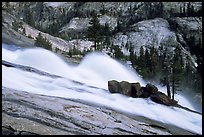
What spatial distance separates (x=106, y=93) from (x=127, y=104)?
3.39m

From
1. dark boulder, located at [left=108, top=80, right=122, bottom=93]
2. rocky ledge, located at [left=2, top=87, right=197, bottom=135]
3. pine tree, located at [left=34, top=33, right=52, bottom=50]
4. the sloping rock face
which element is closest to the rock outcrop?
dark boulder, located at [left=108, top=80, right=122, bottom=93]

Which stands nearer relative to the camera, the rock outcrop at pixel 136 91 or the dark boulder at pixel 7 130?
the dark boulder at pixel 7 130

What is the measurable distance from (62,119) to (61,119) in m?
0.06

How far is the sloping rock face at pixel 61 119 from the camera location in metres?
18.7

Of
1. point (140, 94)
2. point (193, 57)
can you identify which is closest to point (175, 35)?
point (193, 57)

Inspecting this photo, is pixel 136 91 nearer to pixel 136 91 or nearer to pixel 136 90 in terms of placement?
pixel 136 91

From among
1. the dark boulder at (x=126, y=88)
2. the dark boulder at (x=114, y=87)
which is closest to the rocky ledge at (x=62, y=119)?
the dark boulder at (x=114, y=87)

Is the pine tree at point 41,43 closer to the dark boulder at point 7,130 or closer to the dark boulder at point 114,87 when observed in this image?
the dark boulder at point 114,87

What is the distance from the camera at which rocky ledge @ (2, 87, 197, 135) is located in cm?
1875

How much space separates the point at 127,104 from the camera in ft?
104

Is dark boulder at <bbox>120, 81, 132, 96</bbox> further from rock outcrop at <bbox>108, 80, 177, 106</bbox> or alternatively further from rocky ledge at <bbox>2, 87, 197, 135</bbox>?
rocky ledge at <bbox>2, 87, 197, 135</bbox>

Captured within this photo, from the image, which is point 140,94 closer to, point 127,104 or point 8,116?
point 127,104

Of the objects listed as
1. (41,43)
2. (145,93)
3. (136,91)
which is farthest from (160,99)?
(41,43)

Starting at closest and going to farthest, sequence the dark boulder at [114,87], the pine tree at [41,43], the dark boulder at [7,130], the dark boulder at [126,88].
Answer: the dark boulder at [7,130]
the dark boulder at [114,87]
the dark boulder at [126,88]
the pine tree at [41,43]
